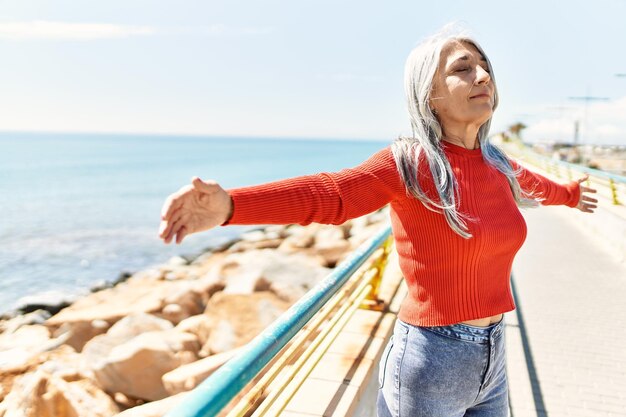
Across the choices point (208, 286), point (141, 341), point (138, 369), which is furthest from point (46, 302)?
point (138, 369)

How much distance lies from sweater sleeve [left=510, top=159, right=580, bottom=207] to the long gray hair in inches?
16.3

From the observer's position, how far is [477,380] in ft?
5.73

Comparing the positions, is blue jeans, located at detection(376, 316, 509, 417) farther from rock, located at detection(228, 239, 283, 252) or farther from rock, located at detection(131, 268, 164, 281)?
rock, located at detection(228, 239, 283, 252)

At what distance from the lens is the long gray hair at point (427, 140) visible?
1.64 m

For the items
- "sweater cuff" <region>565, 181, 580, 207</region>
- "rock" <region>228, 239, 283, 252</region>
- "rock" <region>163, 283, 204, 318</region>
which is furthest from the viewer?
"rock" <region>228, 239, 283, 252</region>

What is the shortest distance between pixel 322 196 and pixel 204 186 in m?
0.36

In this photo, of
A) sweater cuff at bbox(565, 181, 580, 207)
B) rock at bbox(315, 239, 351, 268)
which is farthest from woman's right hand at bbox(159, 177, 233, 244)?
rock at bbox(315, 239, 351, 268)

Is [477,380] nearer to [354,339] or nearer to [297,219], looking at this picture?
[297,219]

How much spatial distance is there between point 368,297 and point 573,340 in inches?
77.0

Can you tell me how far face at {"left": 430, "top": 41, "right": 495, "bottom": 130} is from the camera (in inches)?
68.6

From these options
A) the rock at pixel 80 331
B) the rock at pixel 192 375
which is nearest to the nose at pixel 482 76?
the rock at pixel 192 375

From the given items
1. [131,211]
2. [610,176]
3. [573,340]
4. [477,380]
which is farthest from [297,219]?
[131,211]

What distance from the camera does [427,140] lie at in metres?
1.72

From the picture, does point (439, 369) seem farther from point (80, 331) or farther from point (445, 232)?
point (80, 331)
